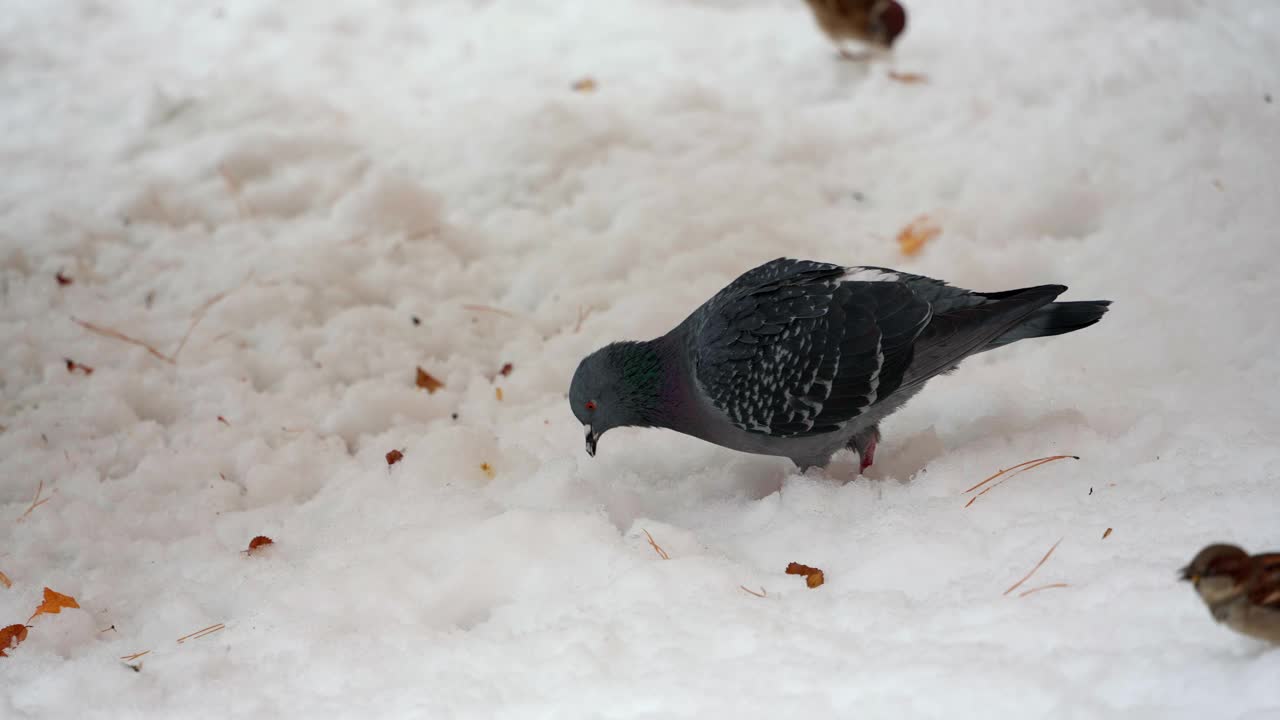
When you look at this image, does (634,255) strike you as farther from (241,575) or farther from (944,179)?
(241,575)

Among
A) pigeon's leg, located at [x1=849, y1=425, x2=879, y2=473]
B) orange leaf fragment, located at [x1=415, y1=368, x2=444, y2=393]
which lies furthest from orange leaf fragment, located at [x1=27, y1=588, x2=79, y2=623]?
pigeon's leg, located at [x1=849, y1=425, x2=879, y2=473]

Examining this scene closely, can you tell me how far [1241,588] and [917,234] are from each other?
2551mm

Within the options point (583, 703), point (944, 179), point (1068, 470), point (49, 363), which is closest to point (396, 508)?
point (583, 703)

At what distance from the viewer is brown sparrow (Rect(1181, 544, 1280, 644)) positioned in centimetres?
173

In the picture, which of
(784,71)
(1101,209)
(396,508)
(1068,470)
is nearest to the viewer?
(1068,470)

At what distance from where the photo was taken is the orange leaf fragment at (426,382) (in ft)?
12.1

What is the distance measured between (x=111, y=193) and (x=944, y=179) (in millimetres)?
3878

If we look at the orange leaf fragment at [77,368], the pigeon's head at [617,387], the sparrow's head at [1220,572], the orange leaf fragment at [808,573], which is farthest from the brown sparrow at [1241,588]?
the orange leaf fragment at [77,368]

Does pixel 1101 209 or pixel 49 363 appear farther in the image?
pixel 1101 209

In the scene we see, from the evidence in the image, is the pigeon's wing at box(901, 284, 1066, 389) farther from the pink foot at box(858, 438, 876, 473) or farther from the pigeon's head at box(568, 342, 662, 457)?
the pigeon's head at box(568, 342, 662, 457)

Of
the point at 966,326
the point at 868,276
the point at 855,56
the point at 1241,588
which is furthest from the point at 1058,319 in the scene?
the point at 855,56

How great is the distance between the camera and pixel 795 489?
2.87 metres

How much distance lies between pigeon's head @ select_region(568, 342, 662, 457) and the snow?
0.21 metres

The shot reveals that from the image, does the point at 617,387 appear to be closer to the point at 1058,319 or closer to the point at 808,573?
the point at 808,573
